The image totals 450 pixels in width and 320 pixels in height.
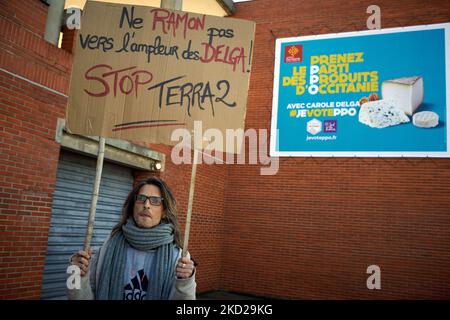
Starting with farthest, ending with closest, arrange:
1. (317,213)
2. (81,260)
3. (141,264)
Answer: (317,213)
(141,264)
(81,260)

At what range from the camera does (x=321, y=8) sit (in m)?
9.38

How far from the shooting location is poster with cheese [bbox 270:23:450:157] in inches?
312

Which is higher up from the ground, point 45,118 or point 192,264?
point 45,118

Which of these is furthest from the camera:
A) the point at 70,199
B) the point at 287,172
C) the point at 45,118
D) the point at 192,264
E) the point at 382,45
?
the point at 287,172

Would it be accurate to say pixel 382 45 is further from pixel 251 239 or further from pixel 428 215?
pixel 251 239

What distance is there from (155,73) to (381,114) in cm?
664

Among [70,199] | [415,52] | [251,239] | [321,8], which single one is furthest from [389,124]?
[70,199]

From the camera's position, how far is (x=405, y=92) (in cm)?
812

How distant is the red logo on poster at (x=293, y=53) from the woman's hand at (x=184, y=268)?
7708 millimetres

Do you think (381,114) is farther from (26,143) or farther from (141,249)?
(141,249)

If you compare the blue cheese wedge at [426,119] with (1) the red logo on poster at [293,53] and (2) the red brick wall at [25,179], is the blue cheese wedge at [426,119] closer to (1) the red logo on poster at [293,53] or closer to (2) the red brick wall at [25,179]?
(1) the red logo on poster at [293,53]

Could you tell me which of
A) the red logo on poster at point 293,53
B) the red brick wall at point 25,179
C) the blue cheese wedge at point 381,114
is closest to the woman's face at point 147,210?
the red brick wall at point 25,179

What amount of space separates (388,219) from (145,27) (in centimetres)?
698

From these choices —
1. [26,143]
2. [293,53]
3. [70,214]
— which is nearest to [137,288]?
[26,143]
